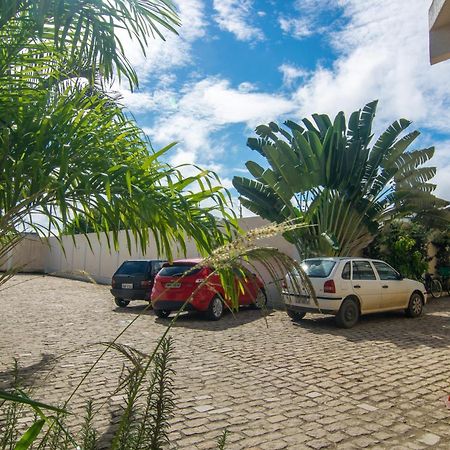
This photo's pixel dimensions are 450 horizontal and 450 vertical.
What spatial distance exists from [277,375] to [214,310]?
18.2 feet

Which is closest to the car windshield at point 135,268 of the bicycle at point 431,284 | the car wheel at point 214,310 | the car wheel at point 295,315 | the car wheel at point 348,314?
the car wheel at point 214,310

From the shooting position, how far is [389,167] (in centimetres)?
1559

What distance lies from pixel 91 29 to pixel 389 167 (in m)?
14.4

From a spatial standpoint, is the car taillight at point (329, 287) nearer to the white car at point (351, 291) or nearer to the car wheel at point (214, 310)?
the white car at point (351, 291)

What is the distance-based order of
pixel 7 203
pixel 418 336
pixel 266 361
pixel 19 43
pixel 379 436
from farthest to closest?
pixel 418 336 → pixel 266 361 → pixel 379 436 → pixel 19 43 → pixel 7 203

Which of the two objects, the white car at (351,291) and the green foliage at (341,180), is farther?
the green foliage at (341,180)

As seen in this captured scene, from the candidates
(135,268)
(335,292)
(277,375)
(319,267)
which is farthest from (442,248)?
(277,375)

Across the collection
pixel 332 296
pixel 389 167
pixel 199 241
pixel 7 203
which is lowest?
pixel 332 296

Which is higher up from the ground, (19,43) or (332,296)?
(19,43)

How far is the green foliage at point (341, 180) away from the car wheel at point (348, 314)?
3203 mm

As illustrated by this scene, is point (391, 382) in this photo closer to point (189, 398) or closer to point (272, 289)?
point (189, 398)

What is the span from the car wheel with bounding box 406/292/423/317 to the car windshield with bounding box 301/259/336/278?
3.02m

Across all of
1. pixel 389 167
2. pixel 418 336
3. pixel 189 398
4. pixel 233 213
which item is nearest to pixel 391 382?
pixel 189 398

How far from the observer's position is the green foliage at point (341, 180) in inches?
582
